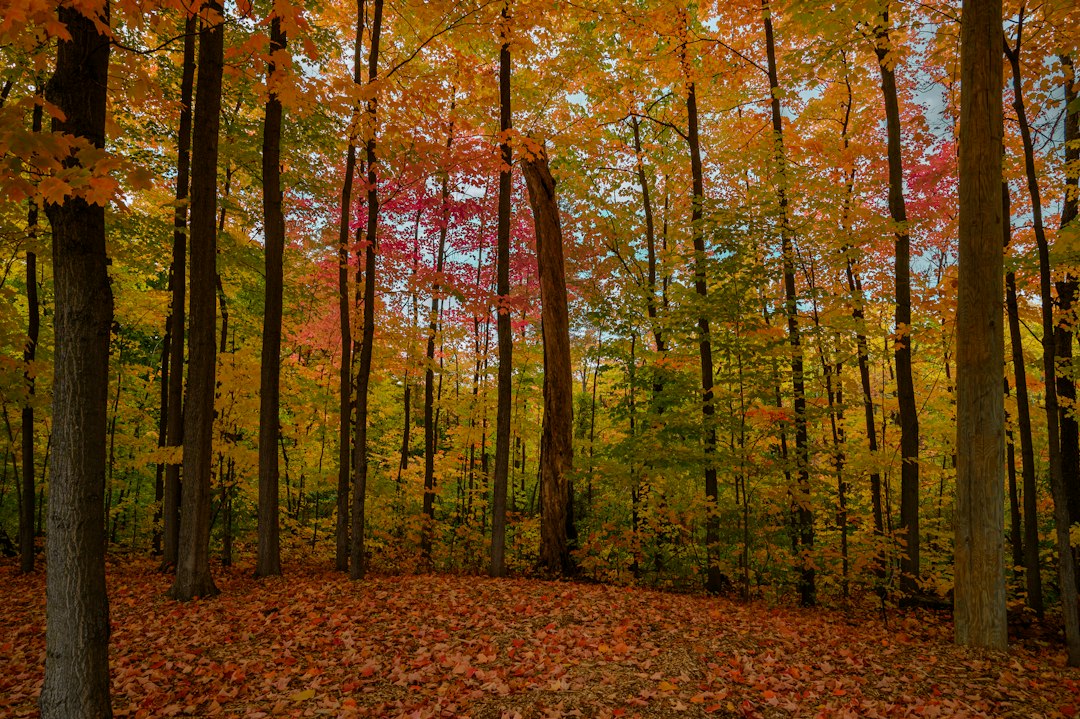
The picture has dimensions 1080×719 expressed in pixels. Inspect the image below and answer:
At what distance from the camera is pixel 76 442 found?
128 inches

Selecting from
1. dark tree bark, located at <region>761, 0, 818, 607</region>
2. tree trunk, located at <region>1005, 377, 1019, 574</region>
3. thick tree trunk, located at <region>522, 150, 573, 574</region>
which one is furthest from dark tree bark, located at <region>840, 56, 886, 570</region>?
thick tree trunk, located at <region>522, 150, 573, 574</region>

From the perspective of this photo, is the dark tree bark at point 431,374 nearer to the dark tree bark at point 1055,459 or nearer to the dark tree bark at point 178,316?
the dark tree bark at point 178,316

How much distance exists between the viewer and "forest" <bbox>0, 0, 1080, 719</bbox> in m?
4.03

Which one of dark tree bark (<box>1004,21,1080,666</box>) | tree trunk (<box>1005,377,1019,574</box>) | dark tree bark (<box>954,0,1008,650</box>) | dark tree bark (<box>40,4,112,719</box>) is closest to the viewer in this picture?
dark tree bark (<box>40,4,112,719</box>)

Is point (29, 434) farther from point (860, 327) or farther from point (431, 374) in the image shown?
point (860, 327)

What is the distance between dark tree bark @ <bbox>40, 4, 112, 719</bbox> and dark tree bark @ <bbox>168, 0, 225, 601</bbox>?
3718 millimetres

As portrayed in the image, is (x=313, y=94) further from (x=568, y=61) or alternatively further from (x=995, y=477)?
(x=995, y=477)

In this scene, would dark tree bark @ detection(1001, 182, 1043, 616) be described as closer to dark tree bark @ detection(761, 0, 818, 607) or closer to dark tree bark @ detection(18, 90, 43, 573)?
dark tree bark @ detection(761, 0, 818, 607)

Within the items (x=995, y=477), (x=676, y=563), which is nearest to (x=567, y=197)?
(x=676, y=563)

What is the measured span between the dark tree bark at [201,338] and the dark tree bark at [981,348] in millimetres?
8379

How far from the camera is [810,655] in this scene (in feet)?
17.0

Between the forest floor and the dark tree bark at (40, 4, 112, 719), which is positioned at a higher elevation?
the dark tree bark at (40, 4, 112, 719)

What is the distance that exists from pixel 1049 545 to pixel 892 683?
1142 cm

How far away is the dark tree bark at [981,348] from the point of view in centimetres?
500
